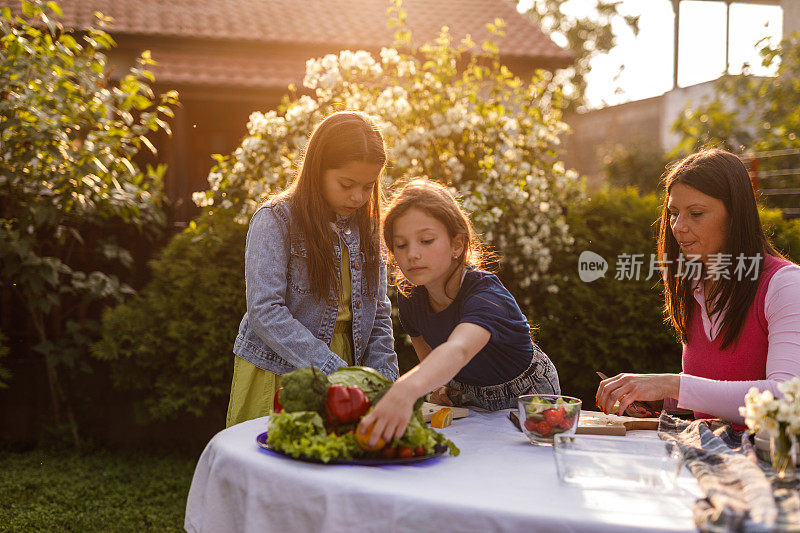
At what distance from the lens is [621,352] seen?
500 centimetres

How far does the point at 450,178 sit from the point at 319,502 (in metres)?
3.77

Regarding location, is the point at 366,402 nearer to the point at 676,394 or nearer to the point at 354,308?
the point at 676,394

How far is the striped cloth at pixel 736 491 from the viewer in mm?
1261

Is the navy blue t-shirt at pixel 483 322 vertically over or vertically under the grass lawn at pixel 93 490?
over

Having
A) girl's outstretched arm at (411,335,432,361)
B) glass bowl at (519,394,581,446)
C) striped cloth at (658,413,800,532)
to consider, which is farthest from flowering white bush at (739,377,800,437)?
girl's outstretched arm at (411,335,432,361)

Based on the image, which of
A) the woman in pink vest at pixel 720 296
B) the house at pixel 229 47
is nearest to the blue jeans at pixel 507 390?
the woman in pink vest at pixel 720 296

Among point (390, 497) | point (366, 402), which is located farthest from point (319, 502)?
point (366, 402)

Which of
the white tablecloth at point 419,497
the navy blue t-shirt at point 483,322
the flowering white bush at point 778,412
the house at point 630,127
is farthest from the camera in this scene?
the house at point 630,127

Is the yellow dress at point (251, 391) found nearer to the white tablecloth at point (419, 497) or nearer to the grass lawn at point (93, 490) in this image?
the white tablecloth at point (419, 497)

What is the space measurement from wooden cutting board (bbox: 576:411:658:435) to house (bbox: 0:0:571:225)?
294 inches

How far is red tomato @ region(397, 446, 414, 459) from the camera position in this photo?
1.68m

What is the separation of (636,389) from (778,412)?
518 mm

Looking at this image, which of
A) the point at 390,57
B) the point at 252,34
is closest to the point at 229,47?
the point at 252,34

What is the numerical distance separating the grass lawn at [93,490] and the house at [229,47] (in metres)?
4.10
